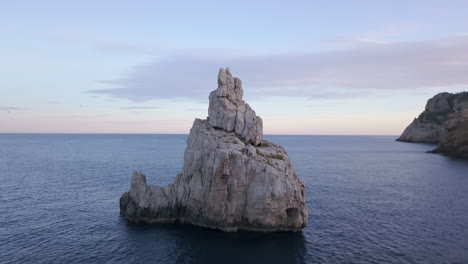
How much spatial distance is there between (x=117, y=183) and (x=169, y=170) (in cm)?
2601

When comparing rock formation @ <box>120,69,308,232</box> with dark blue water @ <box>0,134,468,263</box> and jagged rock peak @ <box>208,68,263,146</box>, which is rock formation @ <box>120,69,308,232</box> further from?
dark blue water @ <box>0,134,468,263</box>

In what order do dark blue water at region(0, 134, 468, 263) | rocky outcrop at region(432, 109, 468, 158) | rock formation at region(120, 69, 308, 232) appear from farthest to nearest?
1. rocky outcrop at region(432, 109, 468, 158)
2. rock formation at region(120, 69, 308, 232)
3. dark blue water at region(0, 134, 468, 263)

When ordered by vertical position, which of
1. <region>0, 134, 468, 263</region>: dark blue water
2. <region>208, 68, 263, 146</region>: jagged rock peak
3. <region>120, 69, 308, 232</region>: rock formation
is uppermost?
<region>208, 68, 263, 146</region>: jagged rock peak

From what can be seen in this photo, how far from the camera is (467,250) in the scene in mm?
51781

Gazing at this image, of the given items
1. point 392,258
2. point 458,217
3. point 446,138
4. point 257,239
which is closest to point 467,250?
point 392,258

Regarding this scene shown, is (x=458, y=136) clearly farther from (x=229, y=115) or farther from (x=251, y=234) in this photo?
(x=251, y=234)

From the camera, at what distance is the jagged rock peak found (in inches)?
2736

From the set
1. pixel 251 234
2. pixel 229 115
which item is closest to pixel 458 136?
pixel 229 115

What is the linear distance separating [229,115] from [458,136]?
137m

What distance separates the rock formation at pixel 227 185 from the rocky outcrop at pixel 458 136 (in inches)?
4863

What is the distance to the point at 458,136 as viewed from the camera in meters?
161

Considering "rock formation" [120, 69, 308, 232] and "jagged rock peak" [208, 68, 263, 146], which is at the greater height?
"jagged rock peak" [208, 68, 263, 146]

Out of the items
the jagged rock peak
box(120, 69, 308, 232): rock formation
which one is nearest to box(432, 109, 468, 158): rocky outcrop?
box(120, 69, 308, 232): rock formation

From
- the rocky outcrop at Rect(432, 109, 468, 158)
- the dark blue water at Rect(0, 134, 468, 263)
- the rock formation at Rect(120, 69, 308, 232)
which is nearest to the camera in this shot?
the dark blue water at Rect(0, 134, 468, 263)
